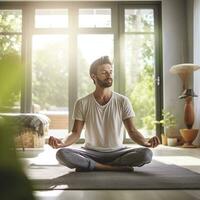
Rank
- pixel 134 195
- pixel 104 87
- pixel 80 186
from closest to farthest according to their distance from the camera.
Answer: pixel 134 195 → pixel 80 186 → pixel 104 87

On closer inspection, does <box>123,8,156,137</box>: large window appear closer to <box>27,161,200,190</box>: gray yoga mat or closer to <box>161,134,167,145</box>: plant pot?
<box>161,134,167,145</box>: plant pot

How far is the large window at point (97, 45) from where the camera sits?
250 inches

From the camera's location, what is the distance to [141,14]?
6.48 metres

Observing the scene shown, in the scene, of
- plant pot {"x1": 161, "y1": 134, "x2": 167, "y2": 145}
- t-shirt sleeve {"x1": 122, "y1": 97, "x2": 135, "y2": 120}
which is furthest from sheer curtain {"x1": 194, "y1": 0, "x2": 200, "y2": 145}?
t-shirt sleeve {"x1": 122, "y1": 97, "x2": 135, "y2": 120}

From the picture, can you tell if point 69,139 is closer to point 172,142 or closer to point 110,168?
point 110,168

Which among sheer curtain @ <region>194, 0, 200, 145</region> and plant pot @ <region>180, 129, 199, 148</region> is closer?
plant pot @ <region>180, 129, 199, 148</region>

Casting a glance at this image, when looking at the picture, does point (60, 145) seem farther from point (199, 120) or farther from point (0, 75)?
point (199, 120)

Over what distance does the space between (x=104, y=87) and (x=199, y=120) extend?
332cm

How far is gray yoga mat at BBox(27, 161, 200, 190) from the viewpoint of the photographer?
2.06 meters

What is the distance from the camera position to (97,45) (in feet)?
21.1

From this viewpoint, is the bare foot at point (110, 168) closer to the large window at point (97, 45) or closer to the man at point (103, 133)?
the man at point (103, 133)

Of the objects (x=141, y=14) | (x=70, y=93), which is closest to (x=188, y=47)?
(x=141, y=14)

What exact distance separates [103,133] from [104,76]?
41 cm

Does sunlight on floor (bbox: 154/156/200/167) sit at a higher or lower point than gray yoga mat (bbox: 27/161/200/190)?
lower
